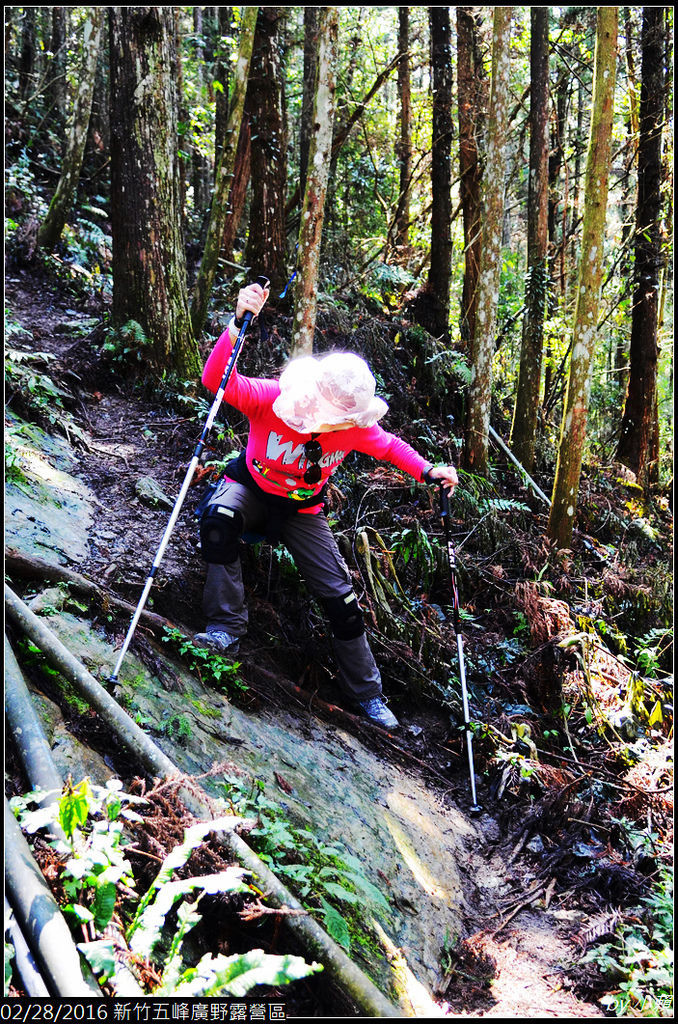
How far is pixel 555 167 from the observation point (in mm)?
16297

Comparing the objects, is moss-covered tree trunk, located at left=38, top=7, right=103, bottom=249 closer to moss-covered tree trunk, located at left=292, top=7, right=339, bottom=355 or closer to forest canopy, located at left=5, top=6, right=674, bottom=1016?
forest canopy, located at left=5, top=6, right=674, bottom=1016

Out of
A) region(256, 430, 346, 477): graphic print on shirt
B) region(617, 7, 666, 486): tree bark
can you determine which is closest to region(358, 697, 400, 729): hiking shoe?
region(256, 430, 346, 477): graphic print on shirt

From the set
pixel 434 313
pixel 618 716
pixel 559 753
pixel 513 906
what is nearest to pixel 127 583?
pixel 513 906

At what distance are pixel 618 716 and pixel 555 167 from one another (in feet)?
47.0

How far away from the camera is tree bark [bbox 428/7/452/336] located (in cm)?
1171

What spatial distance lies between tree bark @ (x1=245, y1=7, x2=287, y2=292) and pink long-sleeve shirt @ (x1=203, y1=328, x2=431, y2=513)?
5.75 metres

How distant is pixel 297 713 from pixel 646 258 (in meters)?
11.8

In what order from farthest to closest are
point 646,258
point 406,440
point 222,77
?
1. point 222,77
2. point 646,258
3. point 406,440

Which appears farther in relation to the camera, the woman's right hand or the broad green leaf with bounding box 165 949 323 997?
the woman's right hand

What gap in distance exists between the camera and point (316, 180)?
6461 millimetres

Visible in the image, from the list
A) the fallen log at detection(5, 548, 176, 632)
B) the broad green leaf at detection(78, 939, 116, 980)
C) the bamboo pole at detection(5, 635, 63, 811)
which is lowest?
the broad green leaf at detection(78, 939, 116, 980)

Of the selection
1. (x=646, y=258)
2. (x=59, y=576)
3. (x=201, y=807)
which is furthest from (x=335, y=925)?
(x=646, y=258)

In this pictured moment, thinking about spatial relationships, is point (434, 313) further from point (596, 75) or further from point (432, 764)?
point (432, 764)

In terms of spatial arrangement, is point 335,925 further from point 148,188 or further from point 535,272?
point 535,272
